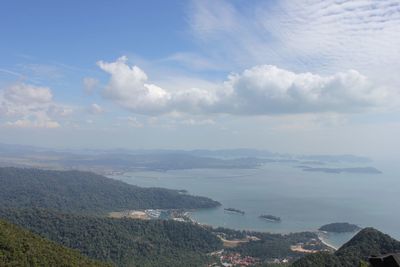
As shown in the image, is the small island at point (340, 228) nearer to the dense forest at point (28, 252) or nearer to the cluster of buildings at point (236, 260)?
the cluster of buildings at point (236, 260)

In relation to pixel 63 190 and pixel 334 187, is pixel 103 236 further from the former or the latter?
pixel 334 187

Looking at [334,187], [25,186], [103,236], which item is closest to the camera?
[103,236]

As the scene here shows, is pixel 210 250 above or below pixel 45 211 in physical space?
below

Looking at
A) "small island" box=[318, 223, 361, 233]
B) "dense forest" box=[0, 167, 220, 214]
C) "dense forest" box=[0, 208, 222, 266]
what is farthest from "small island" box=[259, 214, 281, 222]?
"dense forest" box=[0, 208, 222, 266]

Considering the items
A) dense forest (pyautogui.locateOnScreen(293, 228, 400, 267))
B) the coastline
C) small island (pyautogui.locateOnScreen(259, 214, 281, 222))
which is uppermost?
dense forest (pyautogui.locateOnScreen(293, 228, 400, 267))

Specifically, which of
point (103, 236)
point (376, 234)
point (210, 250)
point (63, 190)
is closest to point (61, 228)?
point (103, 236)

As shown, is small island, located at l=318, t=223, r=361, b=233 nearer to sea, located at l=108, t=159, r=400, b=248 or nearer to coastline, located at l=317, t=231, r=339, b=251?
sea, located at l=108, t=159, r=400, b=248

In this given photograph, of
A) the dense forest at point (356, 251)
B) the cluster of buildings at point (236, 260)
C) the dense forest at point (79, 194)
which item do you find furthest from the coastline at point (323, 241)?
the dense forest at point (79, 194)
